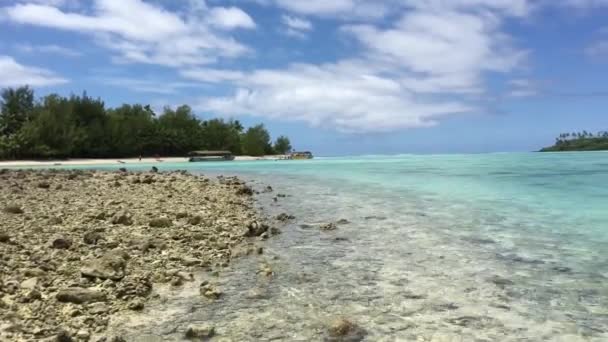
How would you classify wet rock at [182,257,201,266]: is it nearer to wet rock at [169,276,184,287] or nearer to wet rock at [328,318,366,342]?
wet rock at [169,276,184,287]

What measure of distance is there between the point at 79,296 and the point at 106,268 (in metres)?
1.09

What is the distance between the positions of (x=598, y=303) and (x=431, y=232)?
19.1ft

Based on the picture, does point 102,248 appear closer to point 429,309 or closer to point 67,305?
point 67,305

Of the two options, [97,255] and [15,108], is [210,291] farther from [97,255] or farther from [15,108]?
[15,108]

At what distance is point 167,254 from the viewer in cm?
891

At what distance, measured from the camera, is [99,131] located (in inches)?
3755

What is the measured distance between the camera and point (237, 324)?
5961 millimetres

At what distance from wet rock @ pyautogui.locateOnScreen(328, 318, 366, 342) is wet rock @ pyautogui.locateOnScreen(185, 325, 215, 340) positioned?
1.31 metres

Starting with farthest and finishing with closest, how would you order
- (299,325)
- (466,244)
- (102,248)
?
1. (466,244)
2. (102,248)
3. (299,325)

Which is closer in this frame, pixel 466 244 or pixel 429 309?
pixel 429 309

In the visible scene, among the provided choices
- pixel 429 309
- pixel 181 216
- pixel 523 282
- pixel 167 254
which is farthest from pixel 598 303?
pixel 181 216

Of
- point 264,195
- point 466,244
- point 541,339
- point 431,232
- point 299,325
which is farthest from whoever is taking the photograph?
point 264,195

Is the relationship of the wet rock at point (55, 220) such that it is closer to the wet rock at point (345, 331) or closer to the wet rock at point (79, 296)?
the wet rock at point (79, 296)

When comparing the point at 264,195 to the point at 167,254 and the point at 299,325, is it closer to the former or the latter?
the point at 167,254
